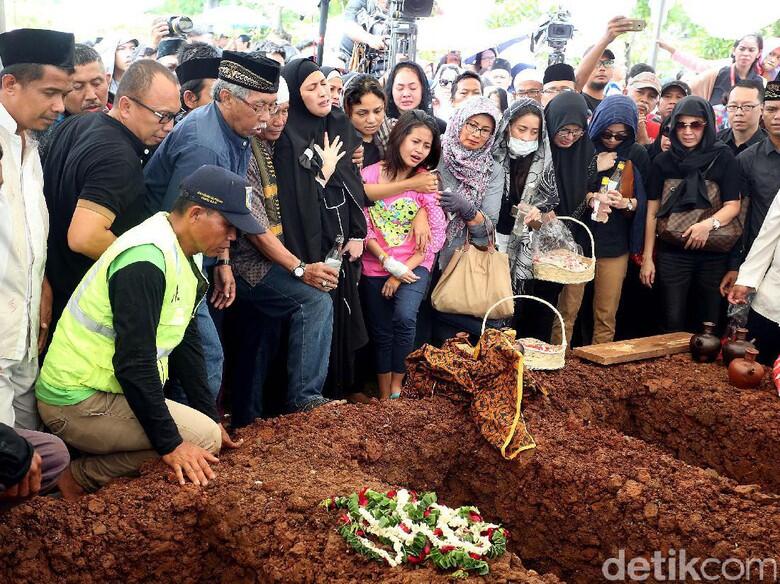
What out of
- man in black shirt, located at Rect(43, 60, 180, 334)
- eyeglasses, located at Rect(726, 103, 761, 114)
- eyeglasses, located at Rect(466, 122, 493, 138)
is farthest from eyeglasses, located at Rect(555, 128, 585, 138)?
man in black shirt, located at Rect(43, 60, 180, 334)

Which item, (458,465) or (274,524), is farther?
(458,465)

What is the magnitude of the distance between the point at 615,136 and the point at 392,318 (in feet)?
7.94

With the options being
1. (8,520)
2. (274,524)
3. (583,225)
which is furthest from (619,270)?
(8,520)

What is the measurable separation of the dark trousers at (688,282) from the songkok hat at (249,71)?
3.77m

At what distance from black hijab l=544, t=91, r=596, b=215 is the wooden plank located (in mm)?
1187

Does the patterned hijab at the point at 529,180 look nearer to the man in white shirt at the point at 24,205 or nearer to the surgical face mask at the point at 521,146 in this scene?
the surgical face mask at the point at 521,146

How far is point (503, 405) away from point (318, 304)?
122 cm

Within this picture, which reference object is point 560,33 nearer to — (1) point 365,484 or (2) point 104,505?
(1) point 365,484

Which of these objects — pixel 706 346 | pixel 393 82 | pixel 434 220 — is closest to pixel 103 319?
pixel 434 220

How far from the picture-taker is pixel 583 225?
238 inches

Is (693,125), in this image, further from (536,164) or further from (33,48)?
(33,48)

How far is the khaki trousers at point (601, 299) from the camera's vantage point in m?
6.57

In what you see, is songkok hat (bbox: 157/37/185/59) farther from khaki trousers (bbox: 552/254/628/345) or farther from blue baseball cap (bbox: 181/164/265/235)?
khaki trousers (bbox: 552/254/628/345)

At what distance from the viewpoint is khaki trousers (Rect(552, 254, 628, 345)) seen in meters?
6.57
